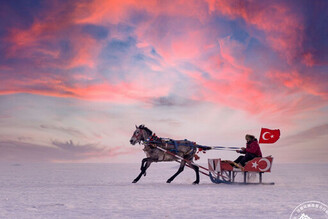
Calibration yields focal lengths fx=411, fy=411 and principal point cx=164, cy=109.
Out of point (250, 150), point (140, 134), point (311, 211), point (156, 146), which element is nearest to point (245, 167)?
point (250, 150)

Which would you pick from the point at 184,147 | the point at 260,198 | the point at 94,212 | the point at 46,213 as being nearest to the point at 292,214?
the point at 260,198

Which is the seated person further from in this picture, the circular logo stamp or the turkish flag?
the circular logo stamp

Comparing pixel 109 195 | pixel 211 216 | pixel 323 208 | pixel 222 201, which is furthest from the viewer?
pixel 109 195

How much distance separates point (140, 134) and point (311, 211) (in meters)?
9.60

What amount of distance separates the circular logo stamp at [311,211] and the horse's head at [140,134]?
28.5 feet

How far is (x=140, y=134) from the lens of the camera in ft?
59.5

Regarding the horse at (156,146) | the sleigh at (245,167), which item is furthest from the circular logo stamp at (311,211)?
the horse at (156,146)

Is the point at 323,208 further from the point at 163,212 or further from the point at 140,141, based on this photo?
the point at 140,141

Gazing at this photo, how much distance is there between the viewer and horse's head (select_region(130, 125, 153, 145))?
18031 millimetres

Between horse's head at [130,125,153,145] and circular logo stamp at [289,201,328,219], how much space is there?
868 cm

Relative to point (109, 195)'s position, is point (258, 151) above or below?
above

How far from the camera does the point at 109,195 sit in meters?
13.3

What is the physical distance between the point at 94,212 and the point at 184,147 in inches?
375

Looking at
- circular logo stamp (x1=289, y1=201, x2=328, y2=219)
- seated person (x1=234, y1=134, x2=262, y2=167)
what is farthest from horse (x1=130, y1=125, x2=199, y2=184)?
circular logo stamp (x1=289, y1=201, x2=328, y2=219)
